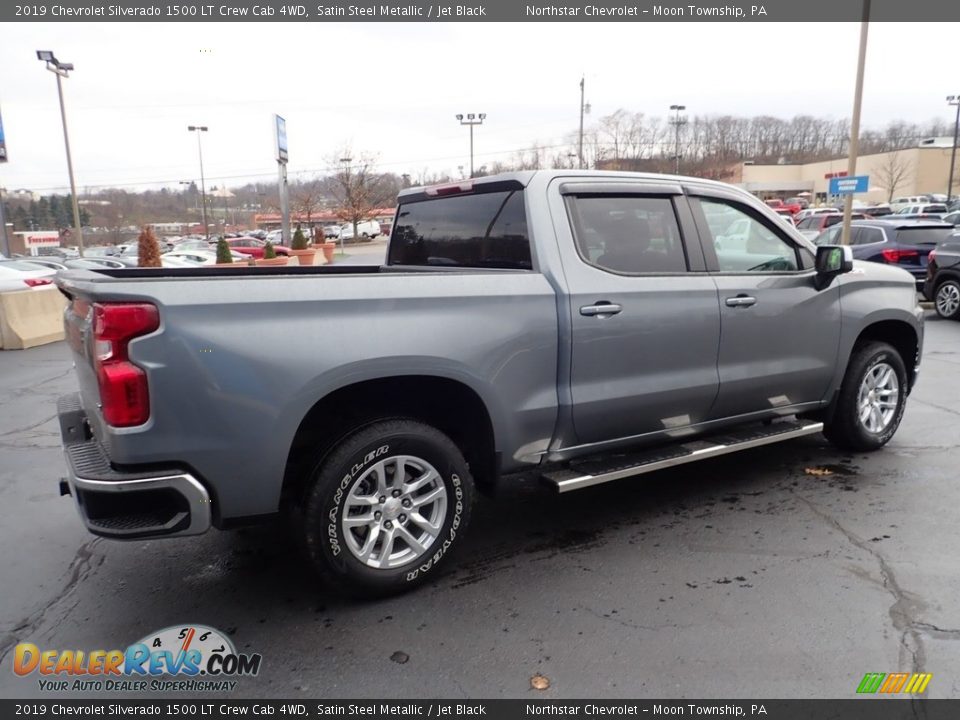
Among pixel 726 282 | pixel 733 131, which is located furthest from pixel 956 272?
pixel 733 131

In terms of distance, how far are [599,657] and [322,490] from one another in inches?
54.0

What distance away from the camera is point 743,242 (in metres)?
4.56

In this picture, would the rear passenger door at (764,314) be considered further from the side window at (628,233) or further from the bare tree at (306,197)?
the bare tree at (306,197)

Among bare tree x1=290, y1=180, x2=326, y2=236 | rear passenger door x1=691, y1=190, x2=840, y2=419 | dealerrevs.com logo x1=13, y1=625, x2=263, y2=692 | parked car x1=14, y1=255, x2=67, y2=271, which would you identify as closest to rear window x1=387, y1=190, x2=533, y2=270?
rear passenger door x1=691, y1=190, x2=840, y2=419

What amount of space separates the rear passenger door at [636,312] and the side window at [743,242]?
0.25m

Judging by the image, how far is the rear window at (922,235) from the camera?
1326cm

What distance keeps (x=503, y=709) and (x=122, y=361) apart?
197 centimetres

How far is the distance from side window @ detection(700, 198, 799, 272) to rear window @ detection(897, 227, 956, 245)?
10726 mm

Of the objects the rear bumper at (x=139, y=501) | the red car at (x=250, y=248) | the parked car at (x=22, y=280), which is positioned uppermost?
the rear bumper at (x=139, y=501)

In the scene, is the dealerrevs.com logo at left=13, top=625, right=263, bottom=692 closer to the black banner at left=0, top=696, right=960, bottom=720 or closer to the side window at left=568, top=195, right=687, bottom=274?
the black banner at left=0, top=696, right=960, bottom=720

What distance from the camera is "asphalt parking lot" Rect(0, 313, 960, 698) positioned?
2.75m

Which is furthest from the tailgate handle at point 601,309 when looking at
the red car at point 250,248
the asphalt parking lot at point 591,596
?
the red car at point 250,248

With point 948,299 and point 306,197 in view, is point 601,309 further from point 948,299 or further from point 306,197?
point 306,197

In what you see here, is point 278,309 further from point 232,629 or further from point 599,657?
point 599,657
